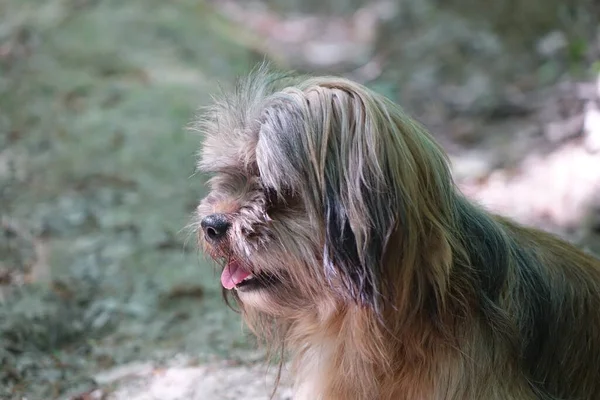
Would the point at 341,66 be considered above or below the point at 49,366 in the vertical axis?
above

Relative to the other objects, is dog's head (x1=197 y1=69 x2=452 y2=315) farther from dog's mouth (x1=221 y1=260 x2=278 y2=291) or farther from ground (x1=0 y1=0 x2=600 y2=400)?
ground (x1=0 y1=0 x2=600 y2=400)

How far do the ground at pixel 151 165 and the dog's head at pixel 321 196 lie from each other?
68 centimetres

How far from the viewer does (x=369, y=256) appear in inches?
102

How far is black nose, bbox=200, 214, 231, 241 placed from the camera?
278cm

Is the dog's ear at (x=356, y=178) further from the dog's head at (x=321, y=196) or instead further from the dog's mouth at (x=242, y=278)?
the dog's mouth at (x=242, y=278)

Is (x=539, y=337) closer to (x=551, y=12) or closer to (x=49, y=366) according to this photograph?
(x=49, y=366)

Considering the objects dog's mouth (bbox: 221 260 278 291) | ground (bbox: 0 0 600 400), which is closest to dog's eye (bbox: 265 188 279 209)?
dog's mouth (bbox: 221 260 278 291)

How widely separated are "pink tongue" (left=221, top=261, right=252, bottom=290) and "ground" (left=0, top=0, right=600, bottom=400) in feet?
1.72

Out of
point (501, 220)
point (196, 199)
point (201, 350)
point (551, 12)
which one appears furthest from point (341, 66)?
point (501, 220)

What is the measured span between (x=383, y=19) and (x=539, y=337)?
356 inches

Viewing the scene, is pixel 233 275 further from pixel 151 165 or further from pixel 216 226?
pixel 151 165

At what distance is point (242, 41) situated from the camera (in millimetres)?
10656

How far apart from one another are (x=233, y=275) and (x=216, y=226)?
232 millimetres

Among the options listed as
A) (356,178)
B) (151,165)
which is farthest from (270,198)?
(151,165)
